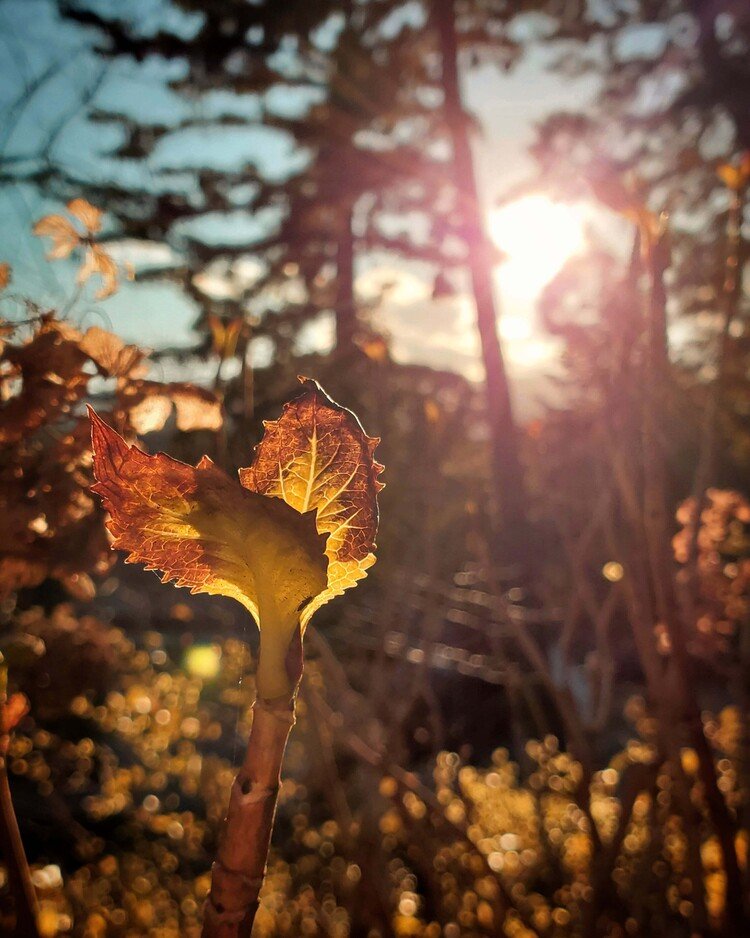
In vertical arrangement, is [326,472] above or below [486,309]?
below

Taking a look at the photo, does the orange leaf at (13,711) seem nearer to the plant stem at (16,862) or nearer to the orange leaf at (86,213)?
the plant stem at (16,862)

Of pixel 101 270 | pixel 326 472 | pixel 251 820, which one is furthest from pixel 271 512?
pixel 101 270

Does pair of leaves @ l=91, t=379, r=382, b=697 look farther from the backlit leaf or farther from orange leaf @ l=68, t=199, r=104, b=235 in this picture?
orange leaf @ l=68, t=199, r=104, b=235

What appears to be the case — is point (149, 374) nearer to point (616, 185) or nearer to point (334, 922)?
point (616, 185)

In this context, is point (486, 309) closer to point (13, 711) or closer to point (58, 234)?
point (58, 234)

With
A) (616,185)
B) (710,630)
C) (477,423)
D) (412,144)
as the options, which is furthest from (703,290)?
(616,185)

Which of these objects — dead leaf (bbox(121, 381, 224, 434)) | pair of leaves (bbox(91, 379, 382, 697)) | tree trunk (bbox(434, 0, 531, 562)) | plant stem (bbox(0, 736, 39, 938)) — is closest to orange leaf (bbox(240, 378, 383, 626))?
pair of leaves (bbox(91, 379, 382, 697))
